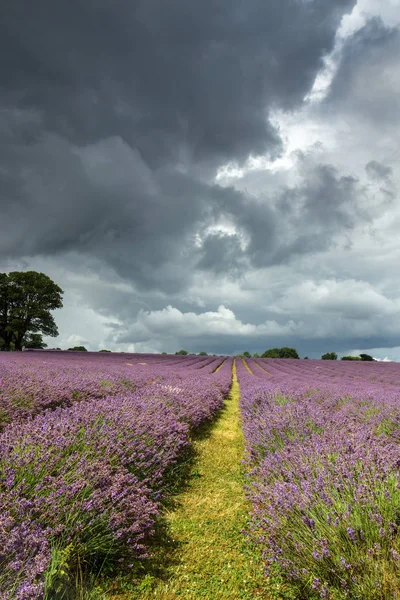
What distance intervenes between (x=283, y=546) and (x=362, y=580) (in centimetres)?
56

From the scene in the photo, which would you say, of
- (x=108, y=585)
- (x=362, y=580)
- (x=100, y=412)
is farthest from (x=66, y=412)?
(x=362, y=580)

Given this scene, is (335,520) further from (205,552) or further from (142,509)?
(142,509)

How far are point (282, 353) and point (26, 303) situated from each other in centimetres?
5651

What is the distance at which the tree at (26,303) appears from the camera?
32594 millimetres

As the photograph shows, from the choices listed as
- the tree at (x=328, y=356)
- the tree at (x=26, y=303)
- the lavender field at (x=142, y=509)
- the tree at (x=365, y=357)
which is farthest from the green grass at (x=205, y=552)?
the tree at (x=328, y=356)

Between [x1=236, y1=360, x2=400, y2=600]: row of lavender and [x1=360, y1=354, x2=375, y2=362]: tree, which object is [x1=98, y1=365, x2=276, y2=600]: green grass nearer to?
[x1=236, y1=360, x2=400, y2=600]: row of lavender

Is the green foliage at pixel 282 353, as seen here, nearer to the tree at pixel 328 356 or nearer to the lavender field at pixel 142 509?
the tree at pixel 328 356

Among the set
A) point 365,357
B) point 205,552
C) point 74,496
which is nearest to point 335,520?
point 205,552

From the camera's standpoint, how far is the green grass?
87.6 inches

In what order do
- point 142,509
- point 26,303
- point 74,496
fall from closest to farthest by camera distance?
point 74,496, point 142,509, point 26,303

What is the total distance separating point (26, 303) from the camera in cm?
3325

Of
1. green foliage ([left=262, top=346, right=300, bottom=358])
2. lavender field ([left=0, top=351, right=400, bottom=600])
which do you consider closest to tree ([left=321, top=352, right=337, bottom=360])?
green foliage ([left=262, top=346, right=300, bottom=358])

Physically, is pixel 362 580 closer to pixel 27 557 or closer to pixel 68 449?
pixel 27 557

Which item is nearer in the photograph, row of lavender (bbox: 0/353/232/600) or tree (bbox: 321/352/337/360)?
row of lavender (bbox: 0/353/232/600)
